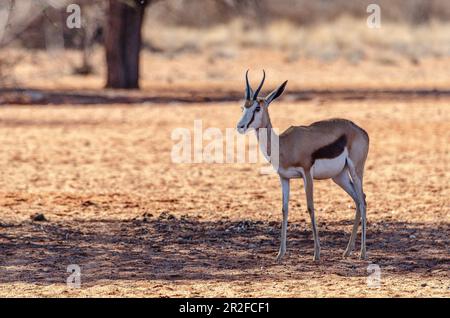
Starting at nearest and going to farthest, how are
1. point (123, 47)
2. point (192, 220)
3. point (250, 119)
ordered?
point (250, 119), point (192, 220), point (123, 47)

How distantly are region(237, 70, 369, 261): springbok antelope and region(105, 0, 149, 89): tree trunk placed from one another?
1720cm

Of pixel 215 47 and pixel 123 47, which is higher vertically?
pixel 215 47

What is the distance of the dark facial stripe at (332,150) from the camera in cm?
867

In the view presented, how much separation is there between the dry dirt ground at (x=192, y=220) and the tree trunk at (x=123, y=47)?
7.31 metres

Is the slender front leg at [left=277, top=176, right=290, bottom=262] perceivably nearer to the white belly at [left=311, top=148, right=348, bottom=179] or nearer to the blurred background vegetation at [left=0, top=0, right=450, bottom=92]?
the white belly at [left=311, top=148, right=348, bottom=179]

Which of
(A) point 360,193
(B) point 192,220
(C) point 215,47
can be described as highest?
(C) point 215,47

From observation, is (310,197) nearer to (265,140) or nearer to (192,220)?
(265,140)

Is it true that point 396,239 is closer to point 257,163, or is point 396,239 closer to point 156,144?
point 257,163

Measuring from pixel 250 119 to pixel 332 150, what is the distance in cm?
74

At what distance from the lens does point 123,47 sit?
85.6 feet

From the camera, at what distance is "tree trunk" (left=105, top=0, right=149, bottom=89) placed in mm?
25781

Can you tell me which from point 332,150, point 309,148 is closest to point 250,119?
point 309,148
